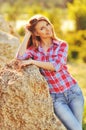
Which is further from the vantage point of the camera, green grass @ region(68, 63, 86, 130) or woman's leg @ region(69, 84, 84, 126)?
green grass @ region(68, 63, 86, 130)

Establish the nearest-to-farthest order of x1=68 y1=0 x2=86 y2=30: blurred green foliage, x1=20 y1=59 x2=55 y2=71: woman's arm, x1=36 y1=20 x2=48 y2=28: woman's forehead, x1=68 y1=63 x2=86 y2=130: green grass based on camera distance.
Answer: x1=20 y1=59 x2=55 y2=71: woman's arm
x1=36 y1=20 x2=48 y2=28: woman's forehead
x1=68 y1=63 x2=86 y2=130: green grass
x1=68 y1=0 x2=86 y2=30: blurred green foliage

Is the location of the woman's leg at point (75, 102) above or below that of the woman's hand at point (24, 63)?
below

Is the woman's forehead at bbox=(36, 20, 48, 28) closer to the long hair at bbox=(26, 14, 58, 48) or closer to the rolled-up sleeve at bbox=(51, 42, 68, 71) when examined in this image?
the long hair at bbox=(26, 14, 58, 48)

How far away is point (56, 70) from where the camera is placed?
4035mm

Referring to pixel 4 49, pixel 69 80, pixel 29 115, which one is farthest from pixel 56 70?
pixel 4 49

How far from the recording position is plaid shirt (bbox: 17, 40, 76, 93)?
4055 mm


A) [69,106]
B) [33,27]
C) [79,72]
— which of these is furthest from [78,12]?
[69,106]

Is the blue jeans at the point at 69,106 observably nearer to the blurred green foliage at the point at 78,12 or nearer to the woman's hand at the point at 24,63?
the woman's hand at the point at 24,63

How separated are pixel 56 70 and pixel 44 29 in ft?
1.22

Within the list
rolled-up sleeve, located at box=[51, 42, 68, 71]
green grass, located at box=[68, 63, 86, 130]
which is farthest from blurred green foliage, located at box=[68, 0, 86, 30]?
rolled-up sleeve, located at box=[51, 42, 68, 71]

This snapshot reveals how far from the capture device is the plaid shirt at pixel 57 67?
4.05 meters

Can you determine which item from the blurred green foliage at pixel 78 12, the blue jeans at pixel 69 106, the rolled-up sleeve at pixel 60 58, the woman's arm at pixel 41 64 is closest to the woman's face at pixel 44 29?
the rolled-up sleeve at pixel 60 58

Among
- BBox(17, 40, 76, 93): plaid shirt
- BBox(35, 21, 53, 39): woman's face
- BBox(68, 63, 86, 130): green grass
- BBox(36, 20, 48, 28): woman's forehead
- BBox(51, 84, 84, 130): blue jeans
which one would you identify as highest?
BBox(36, 20, 48, 28): woman's forehead

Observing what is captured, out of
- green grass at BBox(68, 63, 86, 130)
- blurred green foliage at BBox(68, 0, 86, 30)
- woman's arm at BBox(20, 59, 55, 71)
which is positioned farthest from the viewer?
blurred green foliage at BBox(68, 0, 86, 30)
